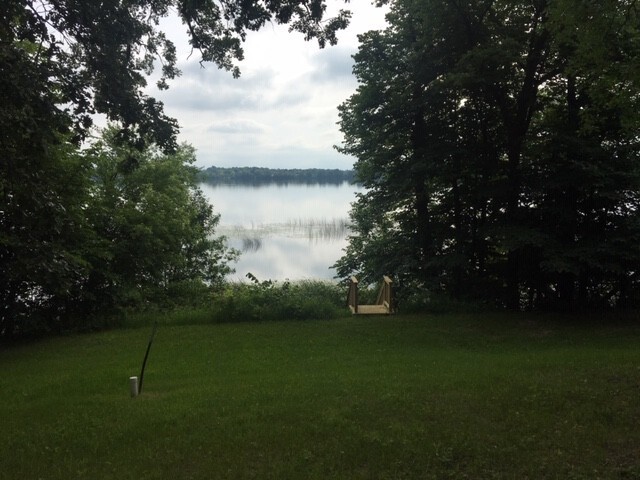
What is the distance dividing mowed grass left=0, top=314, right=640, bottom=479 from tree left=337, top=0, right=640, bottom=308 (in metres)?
3.80

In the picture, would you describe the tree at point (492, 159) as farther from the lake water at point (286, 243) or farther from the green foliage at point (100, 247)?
the lake water at point (286, 243)

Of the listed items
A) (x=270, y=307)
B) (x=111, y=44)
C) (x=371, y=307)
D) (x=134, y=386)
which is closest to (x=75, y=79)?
(x=111, y=44)

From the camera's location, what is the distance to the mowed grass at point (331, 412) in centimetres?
475

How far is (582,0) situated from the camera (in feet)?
24.7

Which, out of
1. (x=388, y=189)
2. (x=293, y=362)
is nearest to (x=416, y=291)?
(x=388, y=189)

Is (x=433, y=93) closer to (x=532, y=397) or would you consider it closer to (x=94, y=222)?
(x=532, y=397)

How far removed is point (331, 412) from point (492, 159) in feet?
34.7

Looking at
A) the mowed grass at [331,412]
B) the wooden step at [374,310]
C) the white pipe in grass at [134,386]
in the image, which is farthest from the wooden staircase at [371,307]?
the white pipe in grass at [134,386]

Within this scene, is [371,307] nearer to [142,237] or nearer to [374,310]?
[374,310]

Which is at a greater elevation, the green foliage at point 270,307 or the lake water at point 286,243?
the green foliage at point 270,307

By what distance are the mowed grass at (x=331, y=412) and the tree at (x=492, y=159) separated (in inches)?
150

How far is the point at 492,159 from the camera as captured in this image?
47.3 feet

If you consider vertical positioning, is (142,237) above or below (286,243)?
above

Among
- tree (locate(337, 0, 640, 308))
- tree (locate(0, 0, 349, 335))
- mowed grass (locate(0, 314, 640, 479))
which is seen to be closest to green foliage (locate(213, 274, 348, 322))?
mowed grass (locate(0, 314, 640, 479))
